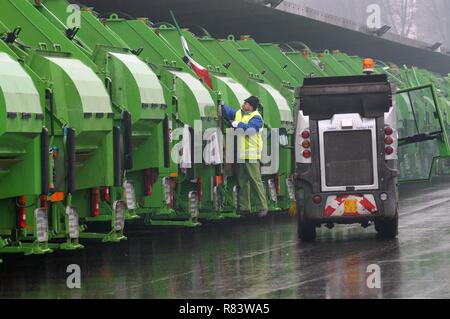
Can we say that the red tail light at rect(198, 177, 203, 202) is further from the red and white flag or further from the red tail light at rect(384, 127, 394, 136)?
the red tail light at rect(384, 127, 394, 136)

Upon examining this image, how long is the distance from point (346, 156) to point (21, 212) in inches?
183

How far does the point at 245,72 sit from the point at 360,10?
70113mm

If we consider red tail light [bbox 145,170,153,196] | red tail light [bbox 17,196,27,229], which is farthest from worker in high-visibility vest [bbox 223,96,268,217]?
red tail light [bbox 17,196,27,229]

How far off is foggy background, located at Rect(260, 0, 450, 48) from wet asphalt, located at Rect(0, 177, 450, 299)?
219 ft

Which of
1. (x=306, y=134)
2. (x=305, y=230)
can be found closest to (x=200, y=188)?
(x=305, y=230)

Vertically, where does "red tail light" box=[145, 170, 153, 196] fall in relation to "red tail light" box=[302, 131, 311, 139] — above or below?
below

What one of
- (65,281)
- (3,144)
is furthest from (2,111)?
(65,281)

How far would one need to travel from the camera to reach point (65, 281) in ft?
39.6

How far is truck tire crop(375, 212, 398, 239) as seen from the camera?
15.9 meters

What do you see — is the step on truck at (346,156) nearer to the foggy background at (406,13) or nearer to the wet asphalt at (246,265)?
the wet asphalt at (246,265)

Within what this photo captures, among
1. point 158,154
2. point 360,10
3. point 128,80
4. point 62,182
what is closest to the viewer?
point 62,182

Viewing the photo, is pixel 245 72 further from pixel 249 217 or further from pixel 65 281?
pixel 65 281

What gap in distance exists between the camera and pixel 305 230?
15945 mm

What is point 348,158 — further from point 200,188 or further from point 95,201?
point 95,201
